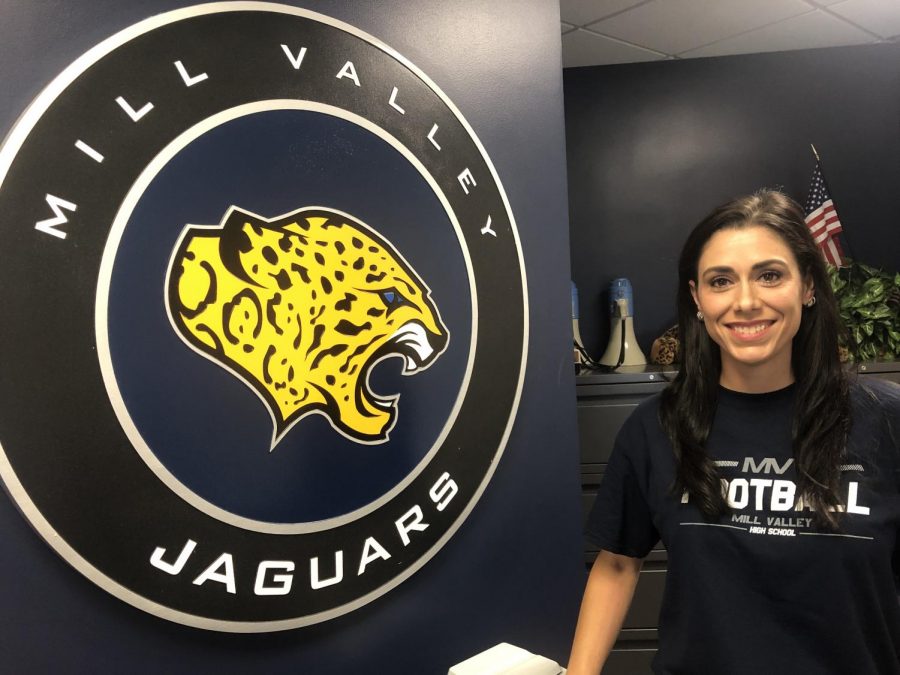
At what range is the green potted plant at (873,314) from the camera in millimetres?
3225

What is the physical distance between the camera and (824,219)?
3.49m

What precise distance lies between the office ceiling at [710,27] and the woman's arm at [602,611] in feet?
8.15

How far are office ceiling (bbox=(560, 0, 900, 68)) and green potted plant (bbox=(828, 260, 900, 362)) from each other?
1210 millimetres

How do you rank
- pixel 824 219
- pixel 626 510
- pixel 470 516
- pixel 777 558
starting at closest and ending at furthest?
pixel 777 558 < pixel 626 510 < pixel 470 516 < pixel 824 219

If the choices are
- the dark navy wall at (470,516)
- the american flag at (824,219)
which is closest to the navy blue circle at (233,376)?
the dark navy wall at (470,516)

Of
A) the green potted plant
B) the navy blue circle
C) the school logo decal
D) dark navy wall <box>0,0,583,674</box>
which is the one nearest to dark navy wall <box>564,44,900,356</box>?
the green potted plant

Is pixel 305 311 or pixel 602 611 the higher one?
pixel 305 311

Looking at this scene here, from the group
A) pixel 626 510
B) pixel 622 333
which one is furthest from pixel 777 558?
pixel 622 333

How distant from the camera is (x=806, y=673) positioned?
1156mm

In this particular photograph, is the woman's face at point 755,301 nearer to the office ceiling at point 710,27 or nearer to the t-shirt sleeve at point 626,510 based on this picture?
the t-shirt sleeve at point 626,510

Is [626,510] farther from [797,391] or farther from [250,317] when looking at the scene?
[250,317]

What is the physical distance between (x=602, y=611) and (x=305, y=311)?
33.8 inches

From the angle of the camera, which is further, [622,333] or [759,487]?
[622,333]

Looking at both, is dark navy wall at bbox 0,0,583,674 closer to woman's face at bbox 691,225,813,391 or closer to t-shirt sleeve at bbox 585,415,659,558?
t-shirt sleeve at bbox 585,415,659,558
